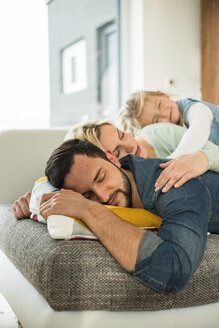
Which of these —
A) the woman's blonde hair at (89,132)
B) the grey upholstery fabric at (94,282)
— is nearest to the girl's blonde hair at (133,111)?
the woman's blonde hair at (89,132)

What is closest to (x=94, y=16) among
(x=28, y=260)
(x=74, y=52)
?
(x=74, y=52)

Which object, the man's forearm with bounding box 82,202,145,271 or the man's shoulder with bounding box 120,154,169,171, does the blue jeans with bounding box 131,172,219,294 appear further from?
the man's shoulder with bounding box 120,154,169,171

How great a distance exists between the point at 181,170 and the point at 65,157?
37cm

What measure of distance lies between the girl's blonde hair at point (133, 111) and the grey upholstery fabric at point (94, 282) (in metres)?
1.32

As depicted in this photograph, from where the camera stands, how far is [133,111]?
228 centimetres

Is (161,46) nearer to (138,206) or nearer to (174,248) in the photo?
(138,206)

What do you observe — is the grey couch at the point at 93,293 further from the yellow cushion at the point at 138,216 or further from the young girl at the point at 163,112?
the young girl at the point at 163,112

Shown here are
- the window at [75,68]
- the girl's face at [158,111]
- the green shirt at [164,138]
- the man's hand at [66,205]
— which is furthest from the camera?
the window at [75,68]

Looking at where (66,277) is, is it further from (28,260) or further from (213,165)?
(213,165)

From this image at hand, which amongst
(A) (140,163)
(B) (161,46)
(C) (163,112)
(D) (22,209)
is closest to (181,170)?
(A) (140,163)

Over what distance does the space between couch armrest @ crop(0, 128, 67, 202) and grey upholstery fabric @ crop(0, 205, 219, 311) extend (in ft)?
3.17

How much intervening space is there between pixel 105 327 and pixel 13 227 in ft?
1.79

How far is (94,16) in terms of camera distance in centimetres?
363

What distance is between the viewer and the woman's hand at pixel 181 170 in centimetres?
110
